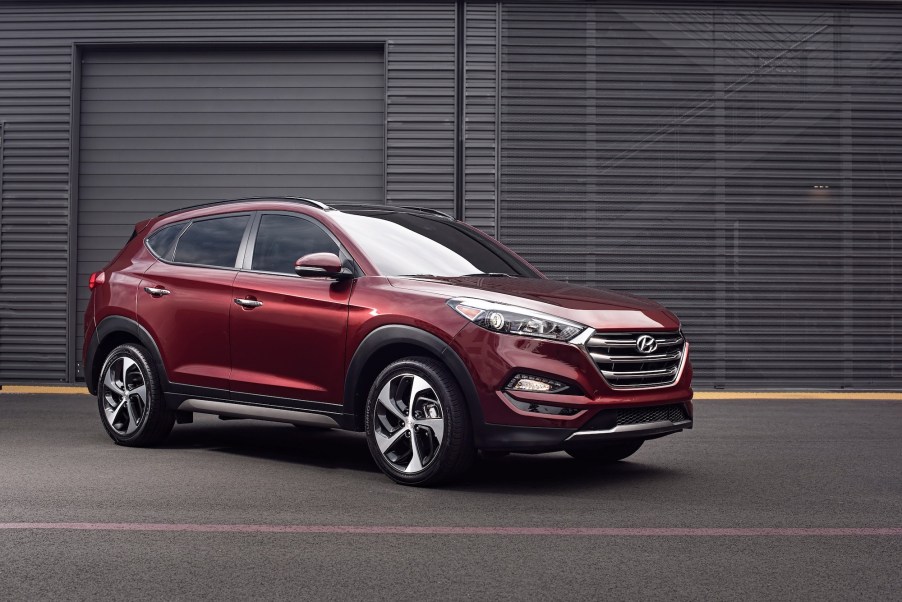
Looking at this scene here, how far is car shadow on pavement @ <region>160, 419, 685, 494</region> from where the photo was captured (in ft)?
21.4

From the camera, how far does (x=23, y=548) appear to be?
15.2ft

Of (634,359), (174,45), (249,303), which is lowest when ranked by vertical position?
(634,359)

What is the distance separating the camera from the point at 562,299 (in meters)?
6.29

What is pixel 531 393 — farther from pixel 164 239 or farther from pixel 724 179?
pixel 724 179

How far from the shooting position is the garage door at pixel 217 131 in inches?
547

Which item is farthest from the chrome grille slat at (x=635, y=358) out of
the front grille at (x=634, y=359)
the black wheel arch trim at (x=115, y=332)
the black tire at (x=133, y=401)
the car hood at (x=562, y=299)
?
the black tire at (x=133, y=401)

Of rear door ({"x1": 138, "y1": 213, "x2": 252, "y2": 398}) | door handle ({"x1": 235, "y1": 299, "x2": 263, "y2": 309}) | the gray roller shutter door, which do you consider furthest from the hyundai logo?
the gray roller shutter door

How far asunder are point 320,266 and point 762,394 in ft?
26.3

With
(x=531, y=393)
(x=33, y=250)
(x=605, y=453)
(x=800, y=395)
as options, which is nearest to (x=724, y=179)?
(x=800, y=395)

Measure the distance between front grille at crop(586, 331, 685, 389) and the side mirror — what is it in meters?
1.63

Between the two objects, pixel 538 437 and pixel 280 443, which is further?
pixel 280 443

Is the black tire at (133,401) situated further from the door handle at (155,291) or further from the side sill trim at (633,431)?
the side sill trim at (633,431)

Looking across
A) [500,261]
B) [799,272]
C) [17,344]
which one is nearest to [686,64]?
[799,272]

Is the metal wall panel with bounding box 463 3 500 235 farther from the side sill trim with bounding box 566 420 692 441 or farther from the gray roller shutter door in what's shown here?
the side sill trim with bounding box 566 420 692 441
